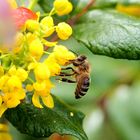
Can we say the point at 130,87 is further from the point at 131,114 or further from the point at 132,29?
the point at 132,29

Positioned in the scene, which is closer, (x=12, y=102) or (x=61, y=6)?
(x=12, y=102)

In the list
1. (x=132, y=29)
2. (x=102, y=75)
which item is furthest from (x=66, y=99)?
(x=132, y=29)

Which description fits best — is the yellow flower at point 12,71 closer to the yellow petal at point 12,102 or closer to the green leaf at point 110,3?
the yellow petal at point 12,102

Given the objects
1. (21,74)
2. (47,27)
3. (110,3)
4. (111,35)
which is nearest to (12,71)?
(21,74)

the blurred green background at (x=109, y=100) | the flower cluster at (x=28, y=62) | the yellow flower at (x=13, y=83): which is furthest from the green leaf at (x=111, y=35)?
the blurred green background at (x=109, y=100)

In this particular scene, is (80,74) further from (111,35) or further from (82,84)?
(111,35)
